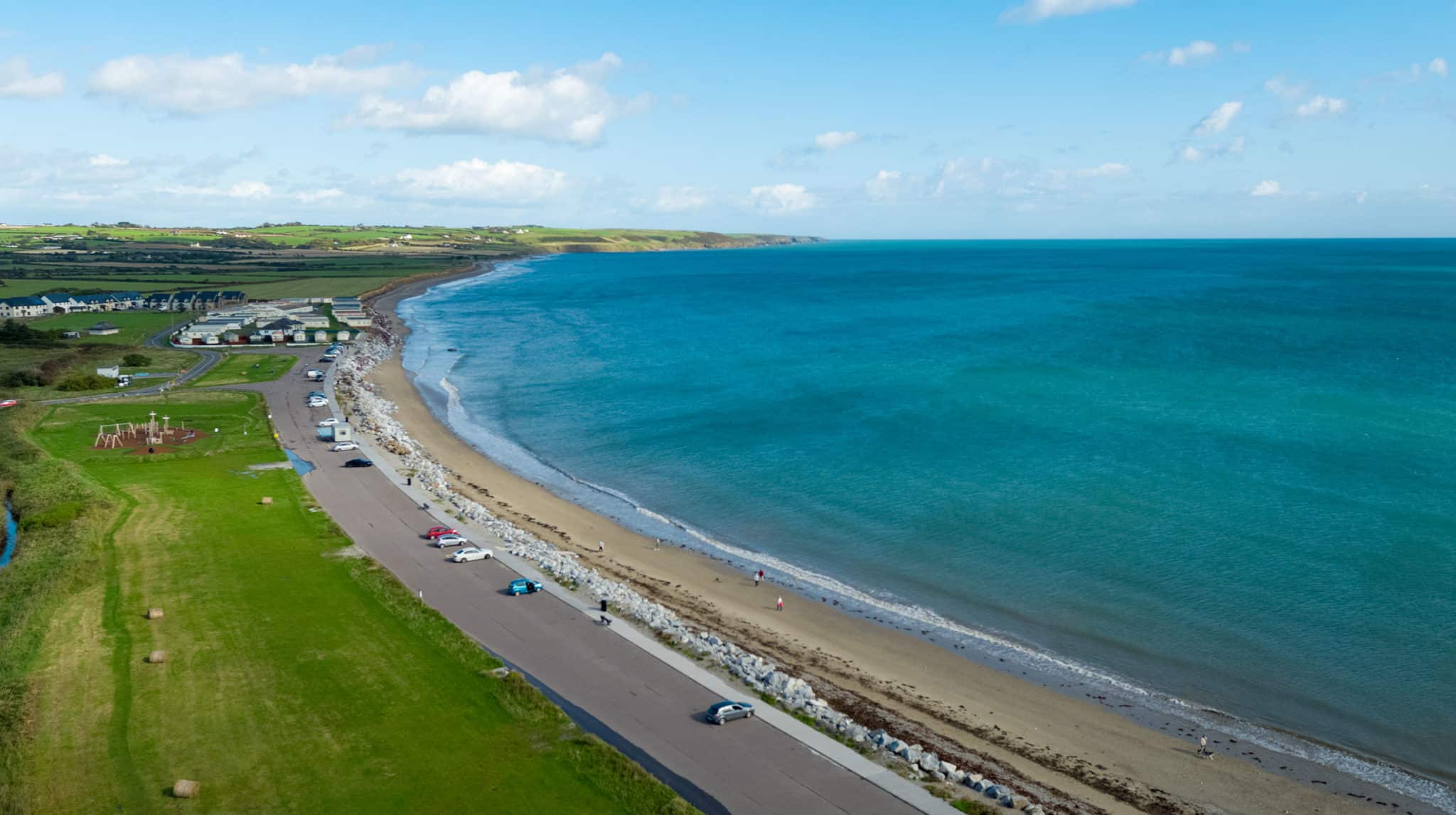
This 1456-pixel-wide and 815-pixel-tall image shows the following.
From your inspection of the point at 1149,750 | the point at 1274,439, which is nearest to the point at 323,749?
the point at 1149,750

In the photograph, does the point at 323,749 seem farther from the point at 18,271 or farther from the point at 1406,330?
the point at 18,271

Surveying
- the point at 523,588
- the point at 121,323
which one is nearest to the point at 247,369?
the point at 121,323

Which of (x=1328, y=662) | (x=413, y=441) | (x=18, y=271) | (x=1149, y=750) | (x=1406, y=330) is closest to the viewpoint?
(x=1149, y=750)

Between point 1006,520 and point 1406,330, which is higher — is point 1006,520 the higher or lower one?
the lower one

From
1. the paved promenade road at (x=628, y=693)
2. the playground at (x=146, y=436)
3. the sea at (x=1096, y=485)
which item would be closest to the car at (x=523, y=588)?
the paved promenade road at (x=628, y=693)

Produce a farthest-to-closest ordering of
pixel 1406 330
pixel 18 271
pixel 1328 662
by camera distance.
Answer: pixel 18 271
pixel 1406 330
pixel 1328 662

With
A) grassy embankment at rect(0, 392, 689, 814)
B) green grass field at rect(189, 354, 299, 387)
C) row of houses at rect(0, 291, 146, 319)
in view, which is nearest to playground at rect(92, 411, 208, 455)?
grassy embankment at rect(0, 392, 689, 814)
